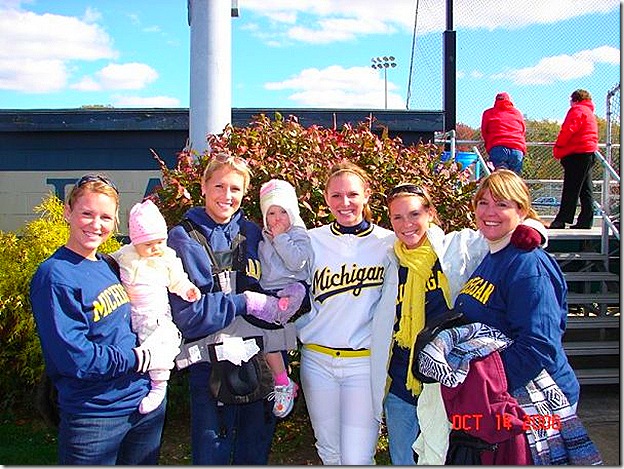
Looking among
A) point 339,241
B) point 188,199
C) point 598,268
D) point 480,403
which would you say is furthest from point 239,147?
A: point 598,268

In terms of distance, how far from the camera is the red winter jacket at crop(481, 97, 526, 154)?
8781 mm

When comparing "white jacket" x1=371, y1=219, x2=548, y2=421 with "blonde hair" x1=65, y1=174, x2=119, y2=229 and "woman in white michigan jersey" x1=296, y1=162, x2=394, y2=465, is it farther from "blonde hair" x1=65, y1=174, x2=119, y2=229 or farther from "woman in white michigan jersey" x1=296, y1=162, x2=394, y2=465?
"blonde hair" x1=65, y1=174, x2=119, y2=229

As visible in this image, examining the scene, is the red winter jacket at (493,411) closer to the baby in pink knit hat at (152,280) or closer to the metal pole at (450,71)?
the baby in pink knit hat at (152,280)

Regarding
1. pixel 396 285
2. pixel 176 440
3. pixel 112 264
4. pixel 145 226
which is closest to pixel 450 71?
pixel 176 440

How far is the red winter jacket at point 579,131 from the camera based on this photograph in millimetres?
8477

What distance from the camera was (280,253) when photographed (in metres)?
3.28

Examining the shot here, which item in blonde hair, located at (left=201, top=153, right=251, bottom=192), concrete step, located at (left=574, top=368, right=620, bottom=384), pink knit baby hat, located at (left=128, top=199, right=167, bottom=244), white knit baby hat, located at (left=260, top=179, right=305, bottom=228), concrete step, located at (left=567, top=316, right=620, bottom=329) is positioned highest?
blonde hair, located at (left=201, top=153, right=251, bottom=192)

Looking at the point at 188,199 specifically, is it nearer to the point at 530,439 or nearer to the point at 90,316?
the point at 90,316

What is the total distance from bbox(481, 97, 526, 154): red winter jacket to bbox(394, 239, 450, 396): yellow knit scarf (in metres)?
5.98

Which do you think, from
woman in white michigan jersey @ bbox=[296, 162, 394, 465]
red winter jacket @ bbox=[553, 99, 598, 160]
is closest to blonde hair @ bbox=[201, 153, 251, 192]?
woman in white michigan jersey @ bbox=[296, 162, 394, 465]

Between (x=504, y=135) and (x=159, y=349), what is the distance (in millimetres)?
6925

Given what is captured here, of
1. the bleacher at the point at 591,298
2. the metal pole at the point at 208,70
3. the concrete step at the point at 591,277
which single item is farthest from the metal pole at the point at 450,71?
the metal pole at the point at 208,70

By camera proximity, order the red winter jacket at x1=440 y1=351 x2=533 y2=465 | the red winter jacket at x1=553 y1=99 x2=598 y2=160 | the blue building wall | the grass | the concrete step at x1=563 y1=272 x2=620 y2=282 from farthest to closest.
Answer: the blue building wall → the red winter jacket at x1=553 y1=99 x2=598 y2=160 → the concrete step at x1=563 y1=272 x2=620 y2=282 → the grass → the red winter jacket at x1=440 y1=351 x2=533 y2=465

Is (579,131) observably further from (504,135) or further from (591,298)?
(591,298)
